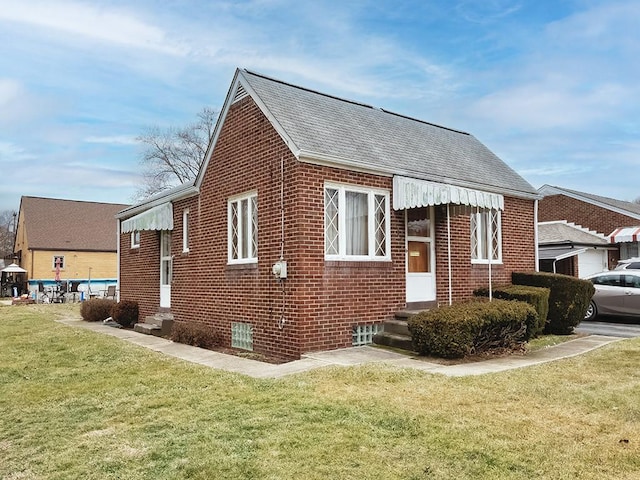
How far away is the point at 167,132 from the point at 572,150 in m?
28.4

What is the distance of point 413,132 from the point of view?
14812 millimetres

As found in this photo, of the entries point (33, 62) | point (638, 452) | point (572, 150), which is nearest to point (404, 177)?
point (638, 452)

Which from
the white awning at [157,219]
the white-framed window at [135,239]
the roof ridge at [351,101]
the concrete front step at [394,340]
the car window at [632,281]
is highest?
the roof ridge at [351,101]

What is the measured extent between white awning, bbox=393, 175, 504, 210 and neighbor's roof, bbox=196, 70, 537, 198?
447mm

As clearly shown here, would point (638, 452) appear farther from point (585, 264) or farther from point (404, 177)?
point (585, 264)

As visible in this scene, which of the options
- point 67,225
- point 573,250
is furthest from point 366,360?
point 67,225

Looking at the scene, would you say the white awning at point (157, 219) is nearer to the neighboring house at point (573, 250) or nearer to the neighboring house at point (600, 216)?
the neighboring house at point (573, 250)

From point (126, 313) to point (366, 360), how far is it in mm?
11253

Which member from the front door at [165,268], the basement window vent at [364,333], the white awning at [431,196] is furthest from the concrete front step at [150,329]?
the white awning at [431,196]

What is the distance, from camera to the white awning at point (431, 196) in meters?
10.8

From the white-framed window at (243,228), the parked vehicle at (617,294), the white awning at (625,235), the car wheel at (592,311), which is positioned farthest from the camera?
→ the white awning at (625,235)

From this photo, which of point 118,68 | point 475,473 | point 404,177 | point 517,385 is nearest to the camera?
point 475,473

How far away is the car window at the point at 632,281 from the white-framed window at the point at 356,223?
909cm

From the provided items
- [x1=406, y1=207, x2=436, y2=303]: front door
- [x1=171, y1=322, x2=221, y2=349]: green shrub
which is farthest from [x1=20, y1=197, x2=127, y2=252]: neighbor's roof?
[x1=406, y1=207, x2=436, y2=303]: front door
